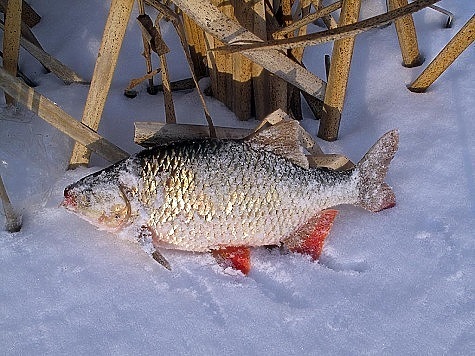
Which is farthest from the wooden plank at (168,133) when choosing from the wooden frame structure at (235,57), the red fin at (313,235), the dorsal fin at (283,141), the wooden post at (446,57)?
the wooden post at (446,57)

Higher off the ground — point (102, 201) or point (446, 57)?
point (446, 57)

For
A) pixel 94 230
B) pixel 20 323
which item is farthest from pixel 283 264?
pixel 20 323

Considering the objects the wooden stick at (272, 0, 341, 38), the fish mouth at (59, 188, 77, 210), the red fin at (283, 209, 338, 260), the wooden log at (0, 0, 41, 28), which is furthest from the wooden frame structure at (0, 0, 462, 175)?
the red fin at (283, 209, 338, 260)

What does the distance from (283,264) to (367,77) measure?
109 cm

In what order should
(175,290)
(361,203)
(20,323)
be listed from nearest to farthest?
(20,323), (175,290), (361,203)

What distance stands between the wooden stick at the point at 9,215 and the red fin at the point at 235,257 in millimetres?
703

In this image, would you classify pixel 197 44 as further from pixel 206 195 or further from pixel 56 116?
pixel 206 195

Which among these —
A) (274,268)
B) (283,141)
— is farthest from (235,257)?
(283,141)

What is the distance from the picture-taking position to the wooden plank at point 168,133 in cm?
197

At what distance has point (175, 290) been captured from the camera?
1751 millimetres

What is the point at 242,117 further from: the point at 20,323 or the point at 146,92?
the point at 20,323

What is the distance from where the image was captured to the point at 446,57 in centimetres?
217

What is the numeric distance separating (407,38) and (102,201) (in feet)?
4.82

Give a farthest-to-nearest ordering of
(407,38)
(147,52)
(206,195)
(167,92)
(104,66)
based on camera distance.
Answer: (407,38), (147,52), (167,92), (104,66), (206,195)
